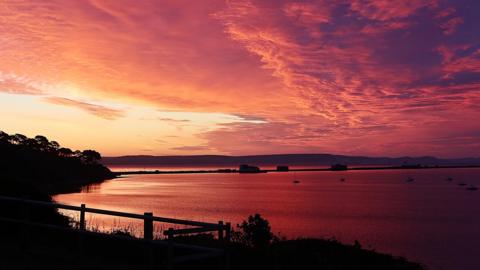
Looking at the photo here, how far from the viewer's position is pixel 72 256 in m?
13.6

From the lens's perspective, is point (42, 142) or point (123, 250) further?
point (42, 142)

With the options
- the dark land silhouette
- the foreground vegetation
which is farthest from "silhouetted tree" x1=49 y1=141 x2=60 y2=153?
the dark land silhouette

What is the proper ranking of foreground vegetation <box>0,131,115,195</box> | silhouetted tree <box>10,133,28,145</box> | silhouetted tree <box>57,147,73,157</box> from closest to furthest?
foreground vegetation <box>0,131,115,195</box>
silhouetted tree <box>10,133,28,145</box>
silhouetted tree <box>57,147,73,157</box>

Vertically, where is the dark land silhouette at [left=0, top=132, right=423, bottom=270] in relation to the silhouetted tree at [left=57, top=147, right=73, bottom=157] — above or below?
below

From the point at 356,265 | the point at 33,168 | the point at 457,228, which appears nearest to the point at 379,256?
the point at 356,265

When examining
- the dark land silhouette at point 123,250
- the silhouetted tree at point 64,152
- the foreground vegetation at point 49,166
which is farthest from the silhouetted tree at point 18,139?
the dark land silhouette at point 123,250

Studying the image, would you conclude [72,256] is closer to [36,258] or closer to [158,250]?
[36,258]

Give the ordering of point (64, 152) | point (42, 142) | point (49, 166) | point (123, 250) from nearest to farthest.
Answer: point (123, 250) < point (49, 166) < point (42, 142) < point (64, 152)

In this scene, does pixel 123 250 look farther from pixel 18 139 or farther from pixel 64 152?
pixel 64 152

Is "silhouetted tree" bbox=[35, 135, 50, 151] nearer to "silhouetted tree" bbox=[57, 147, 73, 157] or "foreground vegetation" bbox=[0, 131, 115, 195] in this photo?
"foreground vegetation" bbox=[0, 131, 115, 195]

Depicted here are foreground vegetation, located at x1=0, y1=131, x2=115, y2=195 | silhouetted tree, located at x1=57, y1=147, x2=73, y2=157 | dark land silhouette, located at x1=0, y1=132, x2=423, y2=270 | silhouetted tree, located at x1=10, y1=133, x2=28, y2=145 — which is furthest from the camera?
silhouetted tree, located at x1=57, y1=147, x2=73, y2=157

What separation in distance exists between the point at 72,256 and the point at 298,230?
4440 cm

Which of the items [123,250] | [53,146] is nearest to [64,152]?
[53,146]

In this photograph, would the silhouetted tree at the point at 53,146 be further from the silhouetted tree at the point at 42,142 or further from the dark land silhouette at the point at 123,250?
the dark land silhouette at the point at 123,250
